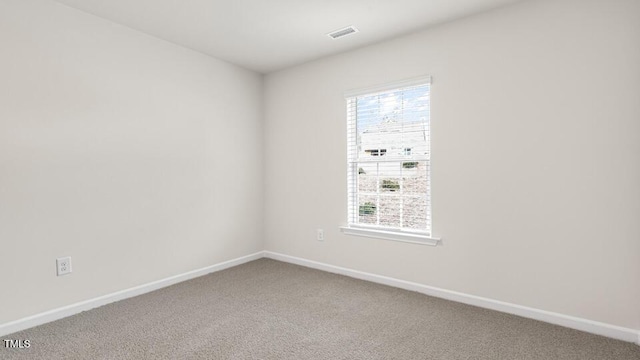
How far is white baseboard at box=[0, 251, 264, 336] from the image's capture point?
2.27 meters

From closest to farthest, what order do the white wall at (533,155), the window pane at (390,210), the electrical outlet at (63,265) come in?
the white wall at (533,155) → the electrical outlet at (63,265) → the window pane at (390,210)

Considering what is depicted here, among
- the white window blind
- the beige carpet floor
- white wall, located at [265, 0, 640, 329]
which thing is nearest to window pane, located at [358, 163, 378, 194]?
the white window blind

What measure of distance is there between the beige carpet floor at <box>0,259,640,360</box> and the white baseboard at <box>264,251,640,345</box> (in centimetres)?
7

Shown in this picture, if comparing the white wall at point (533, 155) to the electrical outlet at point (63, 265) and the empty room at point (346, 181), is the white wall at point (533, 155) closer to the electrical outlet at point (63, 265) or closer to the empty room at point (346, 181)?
the empty room at point (346, 181)

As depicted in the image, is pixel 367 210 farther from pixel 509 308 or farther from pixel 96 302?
pixel 96 302

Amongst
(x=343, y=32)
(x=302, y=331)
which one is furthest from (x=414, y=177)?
(x=302, y=331)

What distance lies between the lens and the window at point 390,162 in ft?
9.82

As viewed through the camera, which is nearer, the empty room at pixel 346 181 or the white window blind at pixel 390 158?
the empty room at pixel 346 181

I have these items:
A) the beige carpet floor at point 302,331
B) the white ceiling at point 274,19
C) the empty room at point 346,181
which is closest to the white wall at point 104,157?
the empty room at point 346,181

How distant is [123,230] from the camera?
286cm

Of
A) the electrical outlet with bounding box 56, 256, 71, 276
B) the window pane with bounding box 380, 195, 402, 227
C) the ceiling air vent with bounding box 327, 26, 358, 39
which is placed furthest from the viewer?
the window pane with bounding box 380, 195, 402, 227

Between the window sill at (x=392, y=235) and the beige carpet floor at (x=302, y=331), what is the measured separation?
476 millimetres

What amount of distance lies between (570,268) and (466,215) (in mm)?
766

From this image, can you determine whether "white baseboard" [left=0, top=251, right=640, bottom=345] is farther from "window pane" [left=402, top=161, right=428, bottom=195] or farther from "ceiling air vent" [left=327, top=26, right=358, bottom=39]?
"ceiling air vent" [left=327, top=26, right=358, bottom=39]
